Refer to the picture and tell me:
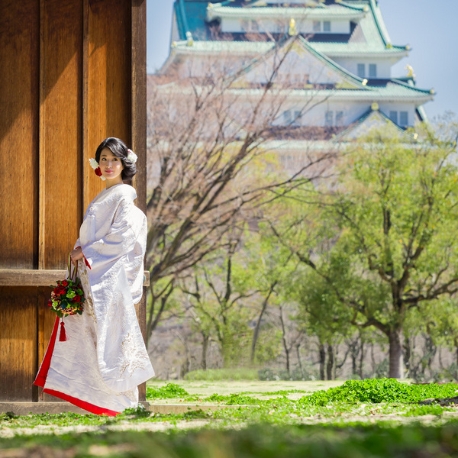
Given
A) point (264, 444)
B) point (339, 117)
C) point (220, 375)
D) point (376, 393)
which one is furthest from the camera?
point (339, 117)

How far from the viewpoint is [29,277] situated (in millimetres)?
5566

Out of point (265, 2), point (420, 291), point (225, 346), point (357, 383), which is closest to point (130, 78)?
point (357, 383)

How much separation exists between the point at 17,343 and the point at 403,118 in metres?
29.0

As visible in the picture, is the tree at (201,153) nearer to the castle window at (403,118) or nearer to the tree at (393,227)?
the tree at (393,227)

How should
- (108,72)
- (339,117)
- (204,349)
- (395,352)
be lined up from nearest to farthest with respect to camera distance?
(108,72)
(395,352)
(204,349)
(339,117)

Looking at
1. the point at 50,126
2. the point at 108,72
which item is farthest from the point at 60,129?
the point at 108,72

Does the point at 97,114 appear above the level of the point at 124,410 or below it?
above

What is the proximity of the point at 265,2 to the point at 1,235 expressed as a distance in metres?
27.7

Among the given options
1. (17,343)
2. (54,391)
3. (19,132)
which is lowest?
(54,391)

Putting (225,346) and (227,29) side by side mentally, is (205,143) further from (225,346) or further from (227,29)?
(227,29)

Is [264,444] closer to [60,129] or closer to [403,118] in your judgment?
[60,129]

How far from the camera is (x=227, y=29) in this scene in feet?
107

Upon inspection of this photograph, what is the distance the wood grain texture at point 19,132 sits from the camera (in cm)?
574

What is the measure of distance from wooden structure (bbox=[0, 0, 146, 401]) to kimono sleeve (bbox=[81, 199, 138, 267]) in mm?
623
